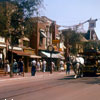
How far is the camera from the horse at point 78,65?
71.9 ft

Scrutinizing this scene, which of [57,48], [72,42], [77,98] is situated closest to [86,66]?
[77,98]

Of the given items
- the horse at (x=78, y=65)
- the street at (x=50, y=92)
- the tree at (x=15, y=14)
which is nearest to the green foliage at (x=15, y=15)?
the tree at (x=15, y=14)

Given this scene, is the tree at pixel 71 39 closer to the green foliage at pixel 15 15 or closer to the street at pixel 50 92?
the green foliage at pixel 15 15

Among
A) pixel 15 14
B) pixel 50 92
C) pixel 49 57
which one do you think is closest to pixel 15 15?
pixel 15 14

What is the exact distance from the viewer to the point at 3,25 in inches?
848

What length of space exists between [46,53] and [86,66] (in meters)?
17.3

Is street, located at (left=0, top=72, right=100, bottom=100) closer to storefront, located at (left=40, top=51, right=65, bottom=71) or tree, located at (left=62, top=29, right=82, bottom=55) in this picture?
storefront, located at (left=40, top=51, right=65, bottom=71)

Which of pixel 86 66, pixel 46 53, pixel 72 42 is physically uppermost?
pixel 72 42

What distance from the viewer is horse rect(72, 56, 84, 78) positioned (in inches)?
862

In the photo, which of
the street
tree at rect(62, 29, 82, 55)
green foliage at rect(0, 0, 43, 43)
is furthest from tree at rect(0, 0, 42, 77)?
tree at rect(62, 29, 82, 55)

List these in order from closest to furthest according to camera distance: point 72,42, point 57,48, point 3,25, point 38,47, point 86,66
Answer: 1. point 3,25
2. point 86,66
3. point 38,47
4. point 57,48
5. point 72,42

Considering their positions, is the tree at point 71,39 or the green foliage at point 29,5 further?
the tree at point 71,39

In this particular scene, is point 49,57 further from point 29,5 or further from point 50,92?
point 50,92

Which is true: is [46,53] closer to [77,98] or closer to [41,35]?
[41,35]
